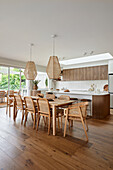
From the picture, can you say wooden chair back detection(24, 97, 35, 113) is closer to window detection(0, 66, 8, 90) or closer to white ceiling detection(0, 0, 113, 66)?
white ceiling detection(0, 0, 113, 66)

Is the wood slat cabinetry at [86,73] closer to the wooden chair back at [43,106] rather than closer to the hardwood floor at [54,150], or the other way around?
the hardwood floor at [54,150]

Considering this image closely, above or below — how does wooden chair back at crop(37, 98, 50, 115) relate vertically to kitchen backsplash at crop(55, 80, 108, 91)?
below

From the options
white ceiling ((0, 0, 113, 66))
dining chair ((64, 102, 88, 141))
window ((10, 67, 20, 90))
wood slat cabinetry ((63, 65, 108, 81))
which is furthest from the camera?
window ((10, 67, 20, 90))

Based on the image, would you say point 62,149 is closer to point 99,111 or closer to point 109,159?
point 109,159

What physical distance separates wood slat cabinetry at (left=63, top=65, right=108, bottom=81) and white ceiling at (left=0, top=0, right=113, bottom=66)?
2628 mm

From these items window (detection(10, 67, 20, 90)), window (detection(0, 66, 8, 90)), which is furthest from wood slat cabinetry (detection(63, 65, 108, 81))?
window (detection(0, 66, 8, 90))

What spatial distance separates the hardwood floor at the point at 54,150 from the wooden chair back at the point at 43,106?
50cm

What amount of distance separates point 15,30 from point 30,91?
182 inches

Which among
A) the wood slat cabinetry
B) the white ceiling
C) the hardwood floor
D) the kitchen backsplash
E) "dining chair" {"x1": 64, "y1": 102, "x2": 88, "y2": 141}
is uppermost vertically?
the white ceiling

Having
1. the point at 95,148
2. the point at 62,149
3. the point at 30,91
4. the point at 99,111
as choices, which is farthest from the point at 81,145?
the point at 30,91

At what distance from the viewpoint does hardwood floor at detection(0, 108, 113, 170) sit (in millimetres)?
1573

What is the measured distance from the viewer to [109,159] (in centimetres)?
169

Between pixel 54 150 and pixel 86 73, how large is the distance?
17.6 feet

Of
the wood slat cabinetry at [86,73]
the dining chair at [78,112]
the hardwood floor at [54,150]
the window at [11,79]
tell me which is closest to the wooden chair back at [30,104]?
the hardwood floor at [54,150]
